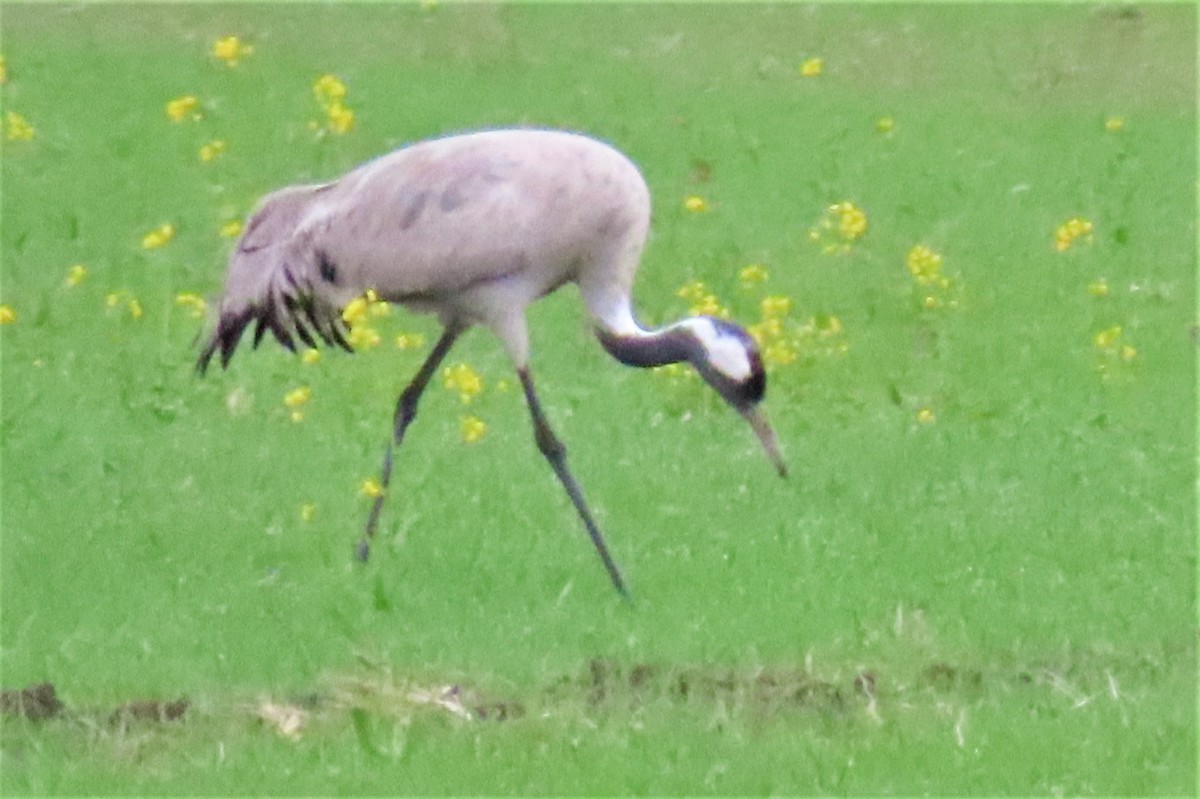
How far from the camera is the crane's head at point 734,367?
8.13 meters

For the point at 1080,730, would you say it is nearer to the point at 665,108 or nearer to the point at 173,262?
the point at 173,262

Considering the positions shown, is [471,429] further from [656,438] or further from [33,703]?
[33,703]

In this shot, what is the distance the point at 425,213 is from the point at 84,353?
9.72ft

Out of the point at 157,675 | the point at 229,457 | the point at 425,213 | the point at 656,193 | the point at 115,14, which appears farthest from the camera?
the point at 115,14

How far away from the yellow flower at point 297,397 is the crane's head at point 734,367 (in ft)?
5.03

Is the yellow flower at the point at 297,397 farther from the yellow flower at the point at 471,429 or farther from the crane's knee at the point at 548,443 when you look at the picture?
the crane's knee at the point at 548,443

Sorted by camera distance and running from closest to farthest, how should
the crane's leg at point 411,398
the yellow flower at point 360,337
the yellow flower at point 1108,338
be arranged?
the crane's leg at point 411,398, the yellow flower at point 360,337, the yellow flower at point 1108,338

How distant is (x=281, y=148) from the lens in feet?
46.0

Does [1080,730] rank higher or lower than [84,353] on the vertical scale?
higher

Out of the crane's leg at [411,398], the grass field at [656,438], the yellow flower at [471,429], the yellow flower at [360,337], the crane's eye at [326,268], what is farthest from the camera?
the yellow flower at [360,337]

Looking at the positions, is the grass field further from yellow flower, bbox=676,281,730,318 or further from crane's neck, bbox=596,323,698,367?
crane's neck, bbox=596,323,698,367

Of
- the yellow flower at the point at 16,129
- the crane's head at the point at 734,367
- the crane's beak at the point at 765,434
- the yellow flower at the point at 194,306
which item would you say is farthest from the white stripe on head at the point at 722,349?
the yellow flower at the point at 16,129

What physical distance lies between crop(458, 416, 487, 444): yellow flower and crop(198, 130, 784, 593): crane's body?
454 mm

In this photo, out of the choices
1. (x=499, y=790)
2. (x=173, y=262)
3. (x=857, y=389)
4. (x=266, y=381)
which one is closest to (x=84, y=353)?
(x=266, y=381)
